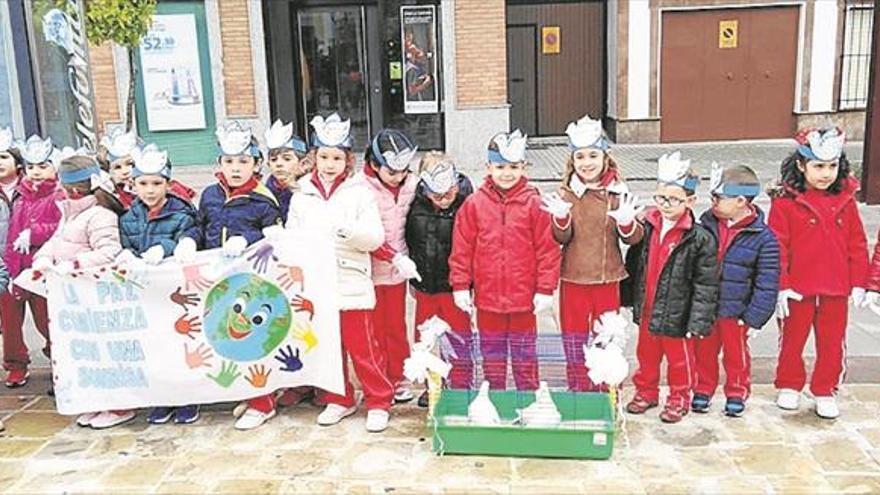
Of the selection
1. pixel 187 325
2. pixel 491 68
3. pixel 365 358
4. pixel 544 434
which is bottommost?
pixel 544 434

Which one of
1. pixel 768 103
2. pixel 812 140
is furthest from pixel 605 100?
pixel 812 140

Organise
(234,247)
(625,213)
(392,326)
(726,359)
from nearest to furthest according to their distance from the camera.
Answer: (625,213)
(234,247)
(726,359)
(392,326)

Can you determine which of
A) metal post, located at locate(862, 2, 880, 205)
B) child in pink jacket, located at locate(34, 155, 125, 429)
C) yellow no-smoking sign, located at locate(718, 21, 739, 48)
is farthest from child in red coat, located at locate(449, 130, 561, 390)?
yellow no-smoking sign, located at locate(718, 21, 739, 48)

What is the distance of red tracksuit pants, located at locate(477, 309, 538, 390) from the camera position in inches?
197

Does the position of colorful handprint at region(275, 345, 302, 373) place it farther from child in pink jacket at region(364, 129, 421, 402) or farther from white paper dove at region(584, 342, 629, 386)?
white paper dove at region(584, 342, 629, 386)

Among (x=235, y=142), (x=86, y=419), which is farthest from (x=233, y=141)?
(x=86, y=419)

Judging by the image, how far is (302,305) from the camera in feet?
16.5

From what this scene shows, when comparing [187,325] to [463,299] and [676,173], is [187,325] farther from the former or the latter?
[676,173]

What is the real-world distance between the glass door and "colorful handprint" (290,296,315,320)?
11450mm

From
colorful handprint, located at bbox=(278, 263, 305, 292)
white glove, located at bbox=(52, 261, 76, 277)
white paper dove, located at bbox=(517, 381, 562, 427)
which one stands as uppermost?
white glove, located at bbox=(52, 261, 76, 277)

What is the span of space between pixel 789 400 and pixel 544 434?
1.59 m

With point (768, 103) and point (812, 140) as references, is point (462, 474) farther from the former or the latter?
point (768, 103)

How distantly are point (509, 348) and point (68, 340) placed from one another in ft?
8.18

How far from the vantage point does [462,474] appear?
4465mm
